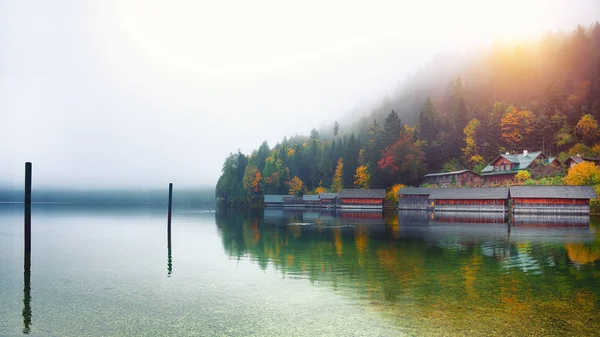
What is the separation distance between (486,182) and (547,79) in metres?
71.3

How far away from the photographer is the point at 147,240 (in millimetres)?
44156

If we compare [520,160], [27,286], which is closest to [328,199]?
[520,160]

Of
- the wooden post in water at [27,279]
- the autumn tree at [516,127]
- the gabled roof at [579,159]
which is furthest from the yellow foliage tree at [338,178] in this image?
the wooden post in water at [27,279]

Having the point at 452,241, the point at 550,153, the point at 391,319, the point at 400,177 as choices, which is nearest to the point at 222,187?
the point at 400,177

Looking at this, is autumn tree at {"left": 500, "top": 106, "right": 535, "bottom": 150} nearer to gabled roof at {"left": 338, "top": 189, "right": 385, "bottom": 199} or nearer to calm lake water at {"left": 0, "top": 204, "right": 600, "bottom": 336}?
gabled roof at {"left": 338, "top": 189, "right": 385, "bottom": 199}

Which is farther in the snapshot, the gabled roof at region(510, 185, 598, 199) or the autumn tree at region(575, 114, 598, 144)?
the autumn tree at region(575, 114, 598, 144)

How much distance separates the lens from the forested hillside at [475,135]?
120312 mm

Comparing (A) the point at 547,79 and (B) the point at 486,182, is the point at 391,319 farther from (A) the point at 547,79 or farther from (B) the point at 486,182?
(A) the point at 547,79

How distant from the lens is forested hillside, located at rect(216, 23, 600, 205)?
120 m

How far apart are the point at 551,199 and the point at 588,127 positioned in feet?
138

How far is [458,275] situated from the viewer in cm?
2302

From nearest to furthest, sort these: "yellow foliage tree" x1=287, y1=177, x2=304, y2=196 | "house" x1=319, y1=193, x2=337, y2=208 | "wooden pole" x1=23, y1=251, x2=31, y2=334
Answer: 1. "wooden pole" x1=23, y1=251, x2=31, y2=334
2. "house" x1=319, y1=193, x2=337, y2=208
3. "yellow foliage tree" x1=287, y1=177, x2=304, y2=196

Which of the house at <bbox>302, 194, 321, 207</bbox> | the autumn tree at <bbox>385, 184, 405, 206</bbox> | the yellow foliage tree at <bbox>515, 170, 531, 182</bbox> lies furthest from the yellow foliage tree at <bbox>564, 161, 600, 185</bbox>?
the house at <bbox>302, 194, 321, 207</bbox>

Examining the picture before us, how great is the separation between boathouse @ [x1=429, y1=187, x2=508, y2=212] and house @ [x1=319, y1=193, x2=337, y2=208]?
115 ft
